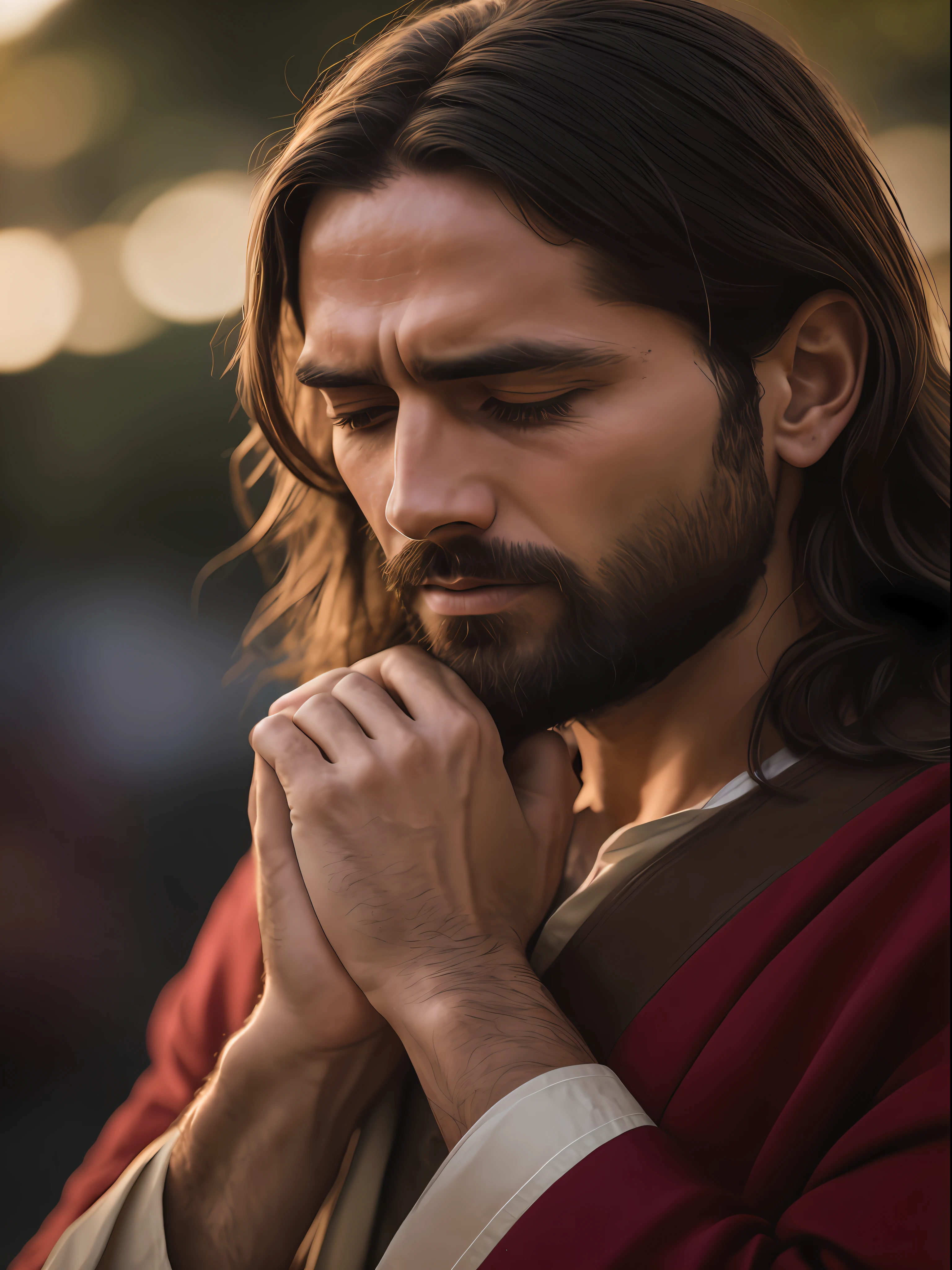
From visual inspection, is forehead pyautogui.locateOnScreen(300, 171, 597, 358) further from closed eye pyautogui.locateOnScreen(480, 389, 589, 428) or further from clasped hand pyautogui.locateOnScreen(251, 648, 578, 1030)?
clasped hand pyautogui.locateOnScreen(251, 648, 578, 1030)

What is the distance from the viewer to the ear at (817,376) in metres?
0.80

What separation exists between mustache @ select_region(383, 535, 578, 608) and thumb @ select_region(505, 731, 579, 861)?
0.63 ft

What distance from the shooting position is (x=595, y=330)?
0.74m

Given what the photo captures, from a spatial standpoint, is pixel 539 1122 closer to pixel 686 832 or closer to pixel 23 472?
pixel 686 832

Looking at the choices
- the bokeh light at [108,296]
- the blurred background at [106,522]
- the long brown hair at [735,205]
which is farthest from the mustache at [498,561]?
the bokeh light at [108,296]

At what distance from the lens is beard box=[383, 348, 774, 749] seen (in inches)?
30.7

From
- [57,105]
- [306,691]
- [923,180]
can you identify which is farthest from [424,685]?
[57,105]

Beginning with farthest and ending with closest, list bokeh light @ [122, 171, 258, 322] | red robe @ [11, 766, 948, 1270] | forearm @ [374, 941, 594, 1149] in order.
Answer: bokeh light @ [122, 171, 258, 322] → forearm @ [374, 941, 594, 1149] → red robe @ [11, 766, 948, 1270]

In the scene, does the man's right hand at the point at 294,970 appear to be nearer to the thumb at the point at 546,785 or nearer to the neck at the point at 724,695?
the thumb at the point at 546,785

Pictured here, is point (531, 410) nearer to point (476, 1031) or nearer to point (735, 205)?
point (735, 205)

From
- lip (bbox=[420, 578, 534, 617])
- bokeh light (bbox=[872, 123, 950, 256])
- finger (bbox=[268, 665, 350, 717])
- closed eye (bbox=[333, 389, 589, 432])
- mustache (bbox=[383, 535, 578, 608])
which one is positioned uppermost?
bokeh light (bbox=[872, 123, 950, 256])

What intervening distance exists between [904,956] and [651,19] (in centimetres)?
81

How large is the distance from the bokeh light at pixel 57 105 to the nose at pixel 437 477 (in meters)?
0.57

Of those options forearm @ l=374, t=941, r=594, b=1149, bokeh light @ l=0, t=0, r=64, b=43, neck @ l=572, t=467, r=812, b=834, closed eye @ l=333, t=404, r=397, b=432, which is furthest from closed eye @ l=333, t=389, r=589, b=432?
bokeh light @ l=0, t=0, r=64, b=43
